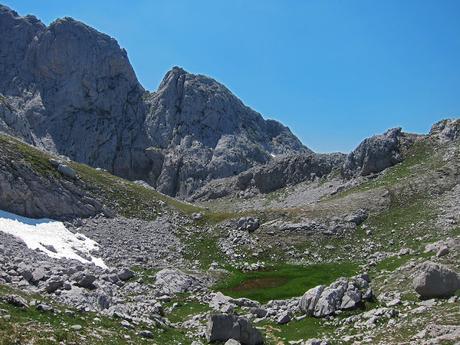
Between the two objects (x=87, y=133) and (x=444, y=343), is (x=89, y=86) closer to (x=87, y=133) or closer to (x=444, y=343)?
(x=87, y=133)

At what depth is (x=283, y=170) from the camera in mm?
139750

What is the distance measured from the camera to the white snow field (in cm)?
5325

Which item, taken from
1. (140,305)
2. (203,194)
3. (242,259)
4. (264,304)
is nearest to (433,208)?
(242,259)

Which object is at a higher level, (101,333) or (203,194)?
(203,194)

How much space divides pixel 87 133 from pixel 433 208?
149350mm

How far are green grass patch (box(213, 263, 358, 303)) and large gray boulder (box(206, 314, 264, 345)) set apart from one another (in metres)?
15.5

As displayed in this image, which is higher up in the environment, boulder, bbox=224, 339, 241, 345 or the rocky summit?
the rocky summit

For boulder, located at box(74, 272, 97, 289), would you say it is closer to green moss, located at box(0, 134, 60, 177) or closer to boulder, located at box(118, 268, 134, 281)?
boulder, located at box(118, 268, 134, 281)

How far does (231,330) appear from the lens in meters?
30.6

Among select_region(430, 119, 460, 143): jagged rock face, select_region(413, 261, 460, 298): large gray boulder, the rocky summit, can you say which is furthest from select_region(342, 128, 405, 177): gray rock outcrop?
select_region(413, 261, 460, 298): large gray boulder

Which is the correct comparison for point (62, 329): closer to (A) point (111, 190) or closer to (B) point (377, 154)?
(A) point (111, 190)

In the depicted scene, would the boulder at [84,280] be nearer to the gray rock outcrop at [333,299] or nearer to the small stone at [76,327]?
the small stone at [76,327]

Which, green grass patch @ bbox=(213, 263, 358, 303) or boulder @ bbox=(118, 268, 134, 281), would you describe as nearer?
green grass patch @ bbox=(213, 263, 358, 303)

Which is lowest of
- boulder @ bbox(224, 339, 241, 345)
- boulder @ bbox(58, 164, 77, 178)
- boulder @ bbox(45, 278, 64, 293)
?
boulder @ bbox(224, 339, 241, 345)
